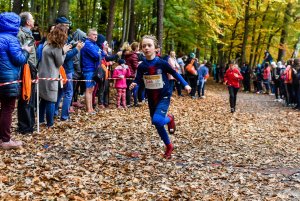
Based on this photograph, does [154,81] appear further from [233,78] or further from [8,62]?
[233,78]

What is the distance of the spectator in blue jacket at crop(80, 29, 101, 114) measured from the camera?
11844mm

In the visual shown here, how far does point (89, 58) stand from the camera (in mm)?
12031

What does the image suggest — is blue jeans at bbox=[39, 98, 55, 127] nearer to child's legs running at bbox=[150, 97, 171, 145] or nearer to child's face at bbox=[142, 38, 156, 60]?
child's legs running at bbox=[150, 97, 171, 145]

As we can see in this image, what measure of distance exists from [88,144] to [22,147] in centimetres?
145

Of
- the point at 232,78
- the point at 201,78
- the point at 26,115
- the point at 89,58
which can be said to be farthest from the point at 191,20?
the point at 26,115

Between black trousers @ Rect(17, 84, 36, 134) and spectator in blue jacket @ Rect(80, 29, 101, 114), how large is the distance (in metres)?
3.12

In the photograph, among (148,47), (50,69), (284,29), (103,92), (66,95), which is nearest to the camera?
(148,47)

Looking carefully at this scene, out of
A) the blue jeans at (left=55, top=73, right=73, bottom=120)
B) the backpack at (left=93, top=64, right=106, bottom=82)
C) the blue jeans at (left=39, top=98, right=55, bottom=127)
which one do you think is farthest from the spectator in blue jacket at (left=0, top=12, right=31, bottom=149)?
the backpack at (left=93, top=64, right=106, bottom=82)

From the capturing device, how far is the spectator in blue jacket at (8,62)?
716cm

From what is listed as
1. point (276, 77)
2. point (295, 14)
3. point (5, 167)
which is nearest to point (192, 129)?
point (5, 167)

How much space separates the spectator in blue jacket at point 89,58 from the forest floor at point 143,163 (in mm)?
795

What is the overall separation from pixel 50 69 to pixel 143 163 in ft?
10.3

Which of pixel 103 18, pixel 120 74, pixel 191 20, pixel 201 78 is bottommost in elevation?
pixel 201 78

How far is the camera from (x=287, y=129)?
546 inches
